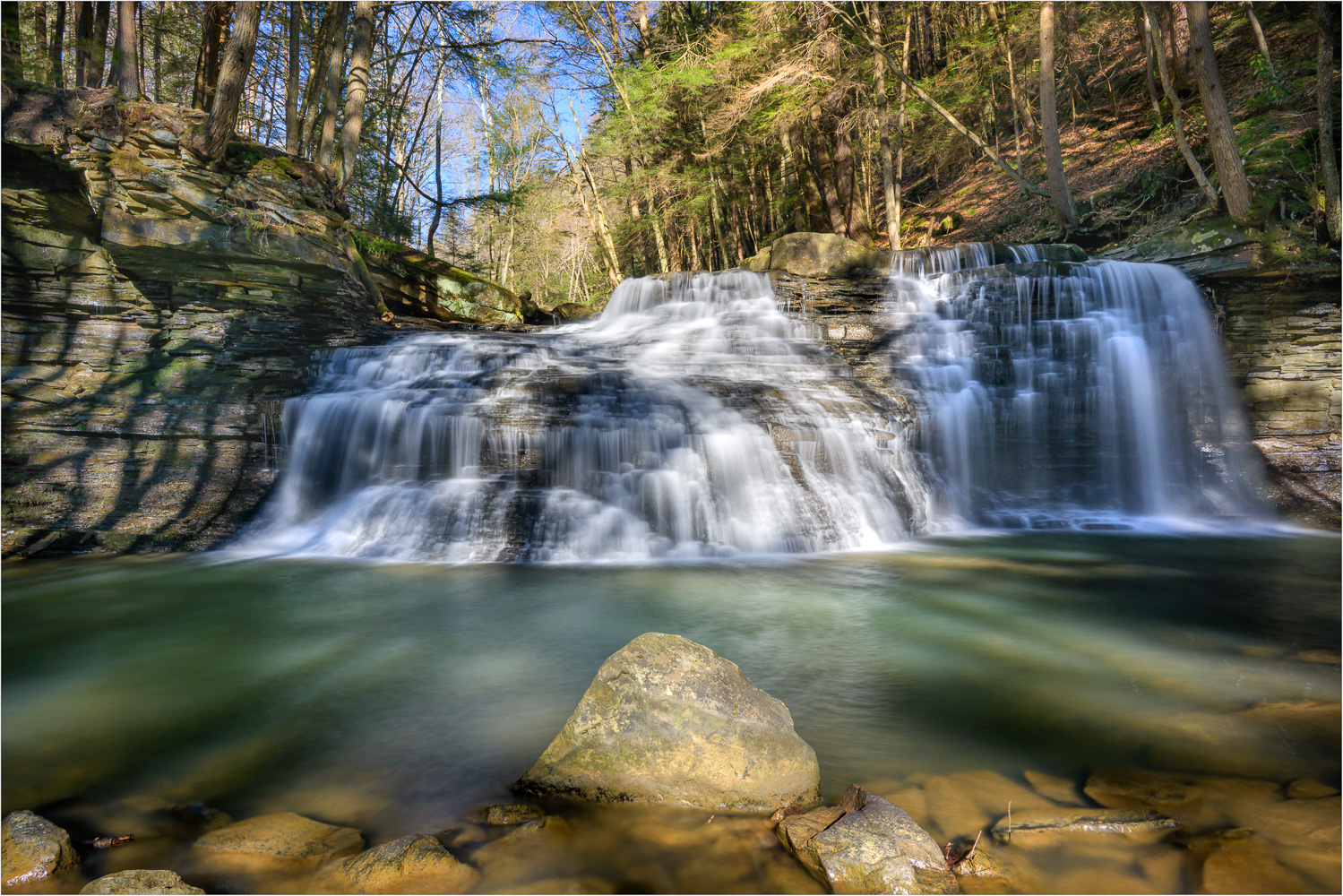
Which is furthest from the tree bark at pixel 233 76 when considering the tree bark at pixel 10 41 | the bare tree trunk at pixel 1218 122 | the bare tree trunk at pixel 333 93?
the bare tree trunk at pixel 1218 122

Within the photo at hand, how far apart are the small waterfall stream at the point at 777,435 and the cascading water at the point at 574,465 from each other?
3 centimetres

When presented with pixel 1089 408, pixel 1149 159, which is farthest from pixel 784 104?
pixel 1089 408

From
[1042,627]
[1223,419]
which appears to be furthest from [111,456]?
[1223,419]

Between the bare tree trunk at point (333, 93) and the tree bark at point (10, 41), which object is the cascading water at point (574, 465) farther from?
the tree bark at point (10, 41)

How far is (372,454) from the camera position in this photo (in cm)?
746

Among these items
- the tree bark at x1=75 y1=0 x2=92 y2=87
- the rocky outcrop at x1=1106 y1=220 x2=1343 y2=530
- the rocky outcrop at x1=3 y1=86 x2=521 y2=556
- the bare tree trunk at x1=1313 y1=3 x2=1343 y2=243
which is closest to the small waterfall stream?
the rocky outcrop at x1=1106 y1=220 x2=1343 y2=530

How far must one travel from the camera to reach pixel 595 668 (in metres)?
3.69

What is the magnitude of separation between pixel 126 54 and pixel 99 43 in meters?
4.88

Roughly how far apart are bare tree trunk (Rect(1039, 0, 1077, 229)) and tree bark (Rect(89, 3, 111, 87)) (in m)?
17.7

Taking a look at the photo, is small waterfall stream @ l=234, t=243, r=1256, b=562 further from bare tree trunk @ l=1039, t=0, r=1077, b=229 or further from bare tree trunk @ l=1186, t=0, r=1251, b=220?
bare tree trunk @ l=1039, t=0, r=1077, b=229

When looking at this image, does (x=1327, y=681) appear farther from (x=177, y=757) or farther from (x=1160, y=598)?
(x=177, y=757)

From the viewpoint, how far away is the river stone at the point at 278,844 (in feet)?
6.43

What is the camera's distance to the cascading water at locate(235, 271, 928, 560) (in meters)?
6.59

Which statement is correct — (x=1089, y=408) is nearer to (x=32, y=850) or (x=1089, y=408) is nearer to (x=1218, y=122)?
(x=1218, y=122)
